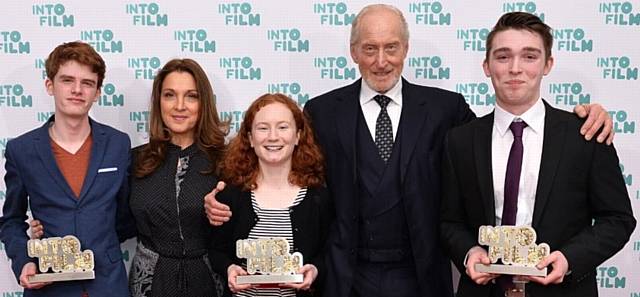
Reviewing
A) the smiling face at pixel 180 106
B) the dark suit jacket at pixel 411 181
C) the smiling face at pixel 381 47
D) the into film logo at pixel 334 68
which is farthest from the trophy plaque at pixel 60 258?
the into film logo at pixel 334 68

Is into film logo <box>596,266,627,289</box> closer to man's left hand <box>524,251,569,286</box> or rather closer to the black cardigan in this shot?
man's left hand <box>524,251,569,286</box>

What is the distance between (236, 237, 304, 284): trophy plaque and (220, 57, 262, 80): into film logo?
1.09 meters

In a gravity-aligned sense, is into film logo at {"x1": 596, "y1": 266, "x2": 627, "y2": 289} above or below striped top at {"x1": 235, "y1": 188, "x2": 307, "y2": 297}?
below

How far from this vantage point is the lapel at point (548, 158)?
6.32ft

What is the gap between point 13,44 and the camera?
2982mm

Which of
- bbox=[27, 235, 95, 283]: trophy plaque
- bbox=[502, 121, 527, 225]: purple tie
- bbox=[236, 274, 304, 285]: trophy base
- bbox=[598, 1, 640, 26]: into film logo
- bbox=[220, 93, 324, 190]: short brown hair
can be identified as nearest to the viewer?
bbox=[502, 121, 527, 225]: purple tie

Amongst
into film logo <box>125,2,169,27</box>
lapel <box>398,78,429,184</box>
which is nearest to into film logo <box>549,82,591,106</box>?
lapel <box>398,78,429,184</box>

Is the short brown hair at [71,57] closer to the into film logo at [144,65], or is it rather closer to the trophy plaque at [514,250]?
the into film logo at [144,65]

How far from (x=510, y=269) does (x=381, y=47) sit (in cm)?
91

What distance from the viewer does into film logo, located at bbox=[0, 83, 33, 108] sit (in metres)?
3.01

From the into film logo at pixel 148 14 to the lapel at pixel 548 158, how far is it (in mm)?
1806

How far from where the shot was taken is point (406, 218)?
226 centimetres

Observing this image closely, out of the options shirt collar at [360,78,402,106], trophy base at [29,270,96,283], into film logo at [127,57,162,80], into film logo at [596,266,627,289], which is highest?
into film logo at [127,57,162,80]

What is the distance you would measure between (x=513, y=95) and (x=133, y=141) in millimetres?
1844
